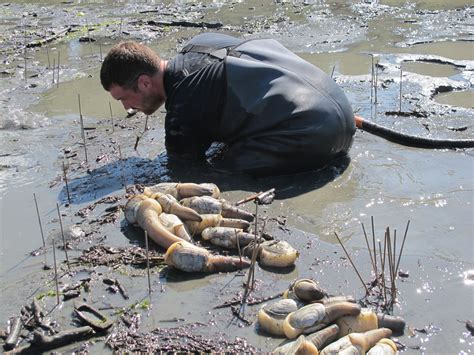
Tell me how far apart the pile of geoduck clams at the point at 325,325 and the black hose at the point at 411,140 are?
10.6 feet

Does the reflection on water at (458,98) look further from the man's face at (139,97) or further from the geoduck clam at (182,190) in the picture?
the geoduck clam at (182,190)

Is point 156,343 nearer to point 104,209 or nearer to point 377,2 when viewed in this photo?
point 104,209

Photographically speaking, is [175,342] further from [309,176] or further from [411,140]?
[411,140]

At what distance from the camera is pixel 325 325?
13.4 feet

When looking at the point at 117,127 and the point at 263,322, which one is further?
the point at 117,127

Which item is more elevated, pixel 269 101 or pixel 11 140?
pixel 269 101

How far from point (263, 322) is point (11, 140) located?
4776 mm

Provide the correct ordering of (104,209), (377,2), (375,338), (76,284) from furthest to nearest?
(377,2) < (104,209) < (76,284) < (375,338)

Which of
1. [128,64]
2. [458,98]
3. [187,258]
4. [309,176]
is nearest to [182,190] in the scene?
[187,258]

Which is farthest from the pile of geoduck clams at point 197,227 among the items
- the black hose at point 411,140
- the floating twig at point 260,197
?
the black hose at point 411,140

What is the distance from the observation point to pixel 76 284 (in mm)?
4801

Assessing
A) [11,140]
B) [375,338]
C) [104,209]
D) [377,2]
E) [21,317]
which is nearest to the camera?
[375,338]

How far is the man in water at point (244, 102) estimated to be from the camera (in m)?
6.32

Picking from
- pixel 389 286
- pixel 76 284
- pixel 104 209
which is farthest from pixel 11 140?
pixel 389 286
